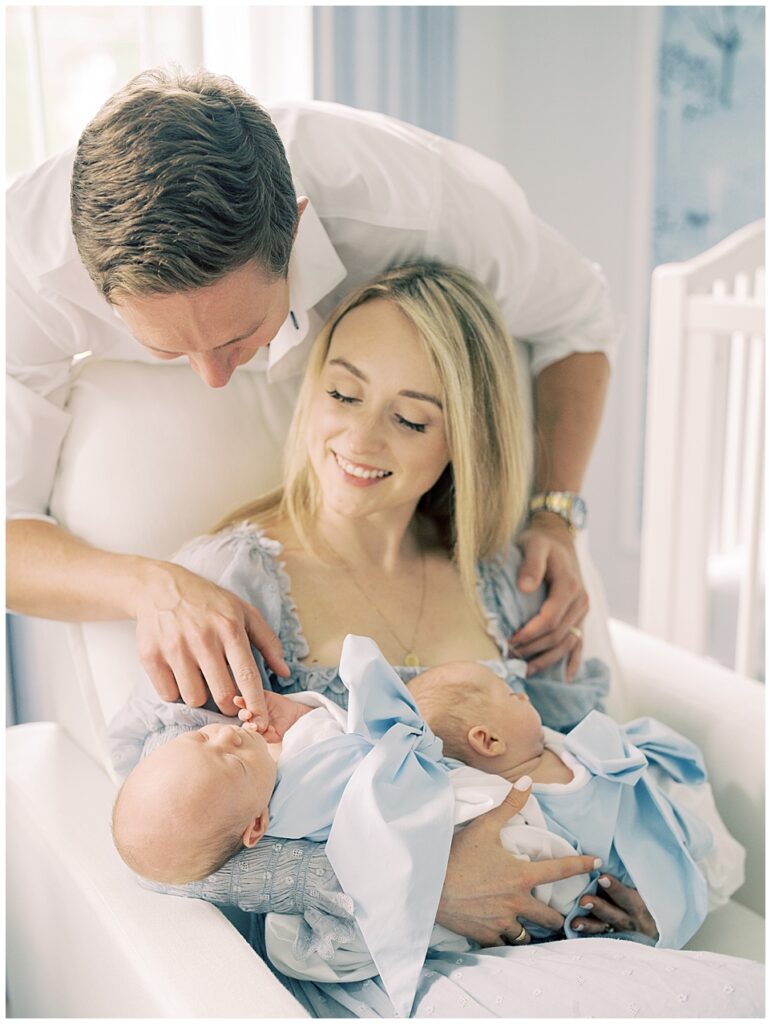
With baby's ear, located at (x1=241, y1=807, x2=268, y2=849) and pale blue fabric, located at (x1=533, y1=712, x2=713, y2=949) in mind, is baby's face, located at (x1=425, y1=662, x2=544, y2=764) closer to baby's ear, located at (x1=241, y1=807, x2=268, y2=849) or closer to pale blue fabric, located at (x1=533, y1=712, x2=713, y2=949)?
pale blue fabric, located at (x1=533, y1=712, x2=713, y2=949)

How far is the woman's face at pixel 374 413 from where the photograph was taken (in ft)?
2.78

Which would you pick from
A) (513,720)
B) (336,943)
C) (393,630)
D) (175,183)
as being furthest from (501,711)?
(175,183)

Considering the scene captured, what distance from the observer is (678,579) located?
77.0 inches

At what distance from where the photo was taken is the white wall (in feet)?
8.29

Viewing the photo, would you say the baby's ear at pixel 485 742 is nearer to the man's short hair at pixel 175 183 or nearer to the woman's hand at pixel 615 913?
the woman's hand at pixel 615 913

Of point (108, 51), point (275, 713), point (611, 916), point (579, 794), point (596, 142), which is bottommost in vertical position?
point (611, 916)

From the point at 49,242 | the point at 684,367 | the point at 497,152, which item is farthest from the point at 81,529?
the point at 497,152

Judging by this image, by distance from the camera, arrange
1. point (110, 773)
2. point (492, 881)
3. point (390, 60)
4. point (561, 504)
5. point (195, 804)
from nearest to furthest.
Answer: point (195, 804) → point (492, 881) → point (110, 773) → point (561, 504) → point (390, 60)

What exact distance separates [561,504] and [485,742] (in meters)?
0.39

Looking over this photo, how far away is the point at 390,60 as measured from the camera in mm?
2131

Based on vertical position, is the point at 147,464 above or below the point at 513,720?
above

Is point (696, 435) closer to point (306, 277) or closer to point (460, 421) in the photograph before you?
point (460, 421)

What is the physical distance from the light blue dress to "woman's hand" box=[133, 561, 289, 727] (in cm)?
2

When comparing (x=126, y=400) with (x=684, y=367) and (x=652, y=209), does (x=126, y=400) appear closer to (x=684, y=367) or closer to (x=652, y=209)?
(x=684, y=367)
